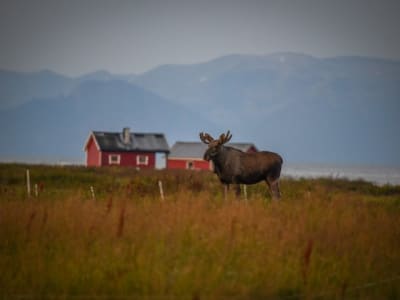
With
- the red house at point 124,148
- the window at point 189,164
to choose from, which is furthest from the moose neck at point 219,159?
the window at point 189,164

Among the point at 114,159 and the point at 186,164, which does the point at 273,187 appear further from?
the point at 186,164

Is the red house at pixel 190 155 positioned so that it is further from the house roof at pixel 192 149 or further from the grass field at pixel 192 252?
the grass field at pixel 192 252

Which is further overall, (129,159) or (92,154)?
(92,154)

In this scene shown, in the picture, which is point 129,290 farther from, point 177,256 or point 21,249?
point 21,249

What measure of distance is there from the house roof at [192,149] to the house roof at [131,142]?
1157mm

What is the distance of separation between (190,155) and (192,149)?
940 mm

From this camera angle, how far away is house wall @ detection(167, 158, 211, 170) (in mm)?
81188

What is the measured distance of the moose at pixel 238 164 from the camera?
2348 cm

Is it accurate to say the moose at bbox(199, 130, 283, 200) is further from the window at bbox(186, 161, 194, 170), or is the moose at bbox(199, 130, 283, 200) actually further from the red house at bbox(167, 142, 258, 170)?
the window at bbox(186, 161, 194, 170)

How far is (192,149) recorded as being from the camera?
276 feet

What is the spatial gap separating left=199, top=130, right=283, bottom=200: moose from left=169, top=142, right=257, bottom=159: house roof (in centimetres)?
5523

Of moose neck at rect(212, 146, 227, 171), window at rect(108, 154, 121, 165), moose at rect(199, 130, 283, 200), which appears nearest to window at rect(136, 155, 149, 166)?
window at rect(108, 154, 121, 165)

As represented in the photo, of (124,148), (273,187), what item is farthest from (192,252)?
(124,148)

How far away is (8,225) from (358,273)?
22.6 feet
